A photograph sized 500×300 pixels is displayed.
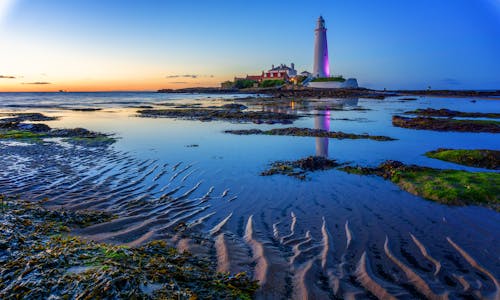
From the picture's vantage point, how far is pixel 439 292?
4199 mm

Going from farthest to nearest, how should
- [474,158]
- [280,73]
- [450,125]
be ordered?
1. [280,73]
2. [450,125]
3. [474,158]

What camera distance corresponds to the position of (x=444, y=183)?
885cm

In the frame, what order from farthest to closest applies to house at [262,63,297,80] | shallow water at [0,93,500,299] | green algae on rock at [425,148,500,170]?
1. house at [262,63,297,80]
2. green algae on rock at [425,148,500,170]
3. shallow water at [0,93,500,299]

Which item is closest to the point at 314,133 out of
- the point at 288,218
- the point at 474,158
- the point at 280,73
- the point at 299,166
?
the point at 299,166

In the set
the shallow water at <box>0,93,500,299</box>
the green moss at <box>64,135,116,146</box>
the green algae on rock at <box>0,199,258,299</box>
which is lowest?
the shallow water at <box>0,93,500,299</box>

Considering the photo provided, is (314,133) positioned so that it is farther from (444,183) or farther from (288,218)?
(288,218)

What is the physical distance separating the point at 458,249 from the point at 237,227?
413 cm

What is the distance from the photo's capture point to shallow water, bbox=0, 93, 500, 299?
15.0 ft

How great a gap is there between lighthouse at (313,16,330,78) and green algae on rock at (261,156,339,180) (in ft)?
283

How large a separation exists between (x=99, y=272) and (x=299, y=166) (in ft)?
28.3

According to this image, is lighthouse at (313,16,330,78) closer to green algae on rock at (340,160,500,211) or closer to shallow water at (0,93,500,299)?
A: shallow water at (0,93,500,299)

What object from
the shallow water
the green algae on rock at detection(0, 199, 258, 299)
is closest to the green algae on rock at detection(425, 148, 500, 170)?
the shallow water

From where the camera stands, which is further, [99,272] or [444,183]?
[444,183]

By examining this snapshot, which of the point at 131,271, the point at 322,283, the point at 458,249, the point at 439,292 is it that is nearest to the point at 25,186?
the point at 131,271
